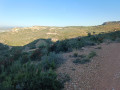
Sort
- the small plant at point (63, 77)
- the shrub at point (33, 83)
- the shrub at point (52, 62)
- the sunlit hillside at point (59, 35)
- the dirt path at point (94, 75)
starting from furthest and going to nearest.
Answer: the sunlit hillside at point (59, 35)
the shrub at point (52, 62)
the small plant at point (63, 77)
the dirt path at point (94, 75)
the shrub at point (33, 83)

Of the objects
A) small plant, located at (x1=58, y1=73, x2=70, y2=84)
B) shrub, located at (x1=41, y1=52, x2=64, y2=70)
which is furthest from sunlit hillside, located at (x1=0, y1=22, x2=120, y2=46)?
small plant, located at (x1=58, y1=73, x2=70, y2=84)

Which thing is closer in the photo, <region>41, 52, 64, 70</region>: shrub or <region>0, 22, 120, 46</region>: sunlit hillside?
<region>41, 52, 64, 70</region>: shrub

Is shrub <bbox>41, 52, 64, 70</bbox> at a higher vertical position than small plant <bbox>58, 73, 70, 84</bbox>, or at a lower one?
higher

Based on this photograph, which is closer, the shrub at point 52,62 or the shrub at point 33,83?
the shrub at point 33,83

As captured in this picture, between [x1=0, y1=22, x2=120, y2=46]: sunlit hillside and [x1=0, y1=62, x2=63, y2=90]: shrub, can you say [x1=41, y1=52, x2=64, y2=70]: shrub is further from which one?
[x1=0, y1=22, x2=120, y2=46]: sunlit hillside

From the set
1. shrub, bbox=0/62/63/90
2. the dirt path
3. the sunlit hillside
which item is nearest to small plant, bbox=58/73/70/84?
the dirt path

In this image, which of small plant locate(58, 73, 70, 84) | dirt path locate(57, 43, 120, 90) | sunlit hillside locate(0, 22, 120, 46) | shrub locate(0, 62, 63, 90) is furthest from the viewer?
sunlit hillside locate(0, 22, 120, 46)

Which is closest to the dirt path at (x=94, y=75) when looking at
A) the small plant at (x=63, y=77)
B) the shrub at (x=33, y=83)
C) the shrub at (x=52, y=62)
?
the small plant at (x=63, y=77)

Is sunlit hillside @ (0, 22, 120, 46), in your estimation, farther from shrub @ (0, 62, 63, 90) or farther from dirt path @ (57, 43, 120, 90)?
shrub @ (0, 62, 63, 90)

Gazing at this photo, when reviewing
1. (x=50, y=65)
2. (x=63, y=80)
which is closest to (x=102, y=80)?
(x=63, y=80)

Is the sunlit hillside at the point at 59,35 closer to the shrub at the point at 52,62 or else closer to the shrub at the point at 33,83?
the shrub at the point at 52,62

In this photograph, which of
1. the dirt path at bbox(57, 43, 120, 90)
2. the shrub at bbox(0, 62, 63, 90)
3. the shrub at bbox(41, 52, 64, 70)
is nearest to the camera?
the shrub at bbox(0, 62, 63, 90)

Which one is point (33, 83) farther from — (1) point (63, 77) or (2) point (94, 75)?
(2) point (94, 75)

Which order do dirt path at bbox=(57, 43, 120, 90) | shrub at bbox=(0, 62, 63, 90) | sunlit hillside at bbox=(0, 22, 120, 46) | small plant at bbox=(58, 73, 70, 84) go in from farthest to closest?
sunlit hillside at bbox=(0, 22, 120, 46) < small plant at bbox=(58, 73, 70, 84) < dirt path at bbox=(57, 43, 120, 90) < shrub at bbox=(0, 62, 63, 90)
